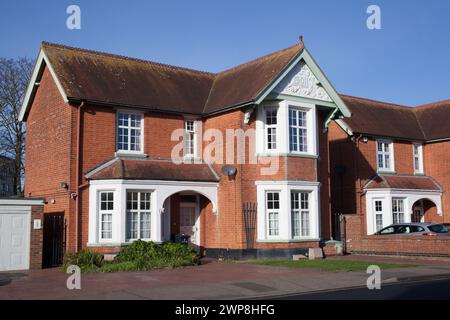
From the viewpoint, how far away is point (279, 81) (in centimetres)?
2220

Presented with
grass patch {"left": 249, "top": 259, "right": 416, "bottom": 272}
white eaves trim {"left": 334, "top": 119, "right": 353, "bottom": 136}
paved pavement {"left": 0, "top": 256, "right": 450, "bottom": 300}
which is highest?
white eaves trim {"left": 334, "top": 119, "right": 353, "bottom": 136}

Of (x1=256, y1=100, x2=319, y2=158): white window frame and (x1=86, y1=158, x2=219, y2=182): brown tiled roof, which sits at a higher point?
(x1=256, y1=100, x2=319, y2=158): white window frame

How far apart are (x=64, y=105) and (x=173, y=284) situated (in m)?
10.5

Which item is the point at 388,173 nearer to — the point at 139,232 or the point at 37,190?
the point at 139,232

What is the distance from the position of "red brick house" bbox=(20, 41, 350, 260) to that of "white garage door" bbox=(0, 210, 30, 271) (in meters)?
1.82

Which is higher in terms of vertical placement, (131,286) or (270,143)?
(270,143)

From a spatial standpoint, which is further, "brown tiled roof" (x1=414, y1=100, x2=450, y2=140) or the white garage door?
"brown tiled roof" (x1=414, y1=100, x2=450, y2=140)

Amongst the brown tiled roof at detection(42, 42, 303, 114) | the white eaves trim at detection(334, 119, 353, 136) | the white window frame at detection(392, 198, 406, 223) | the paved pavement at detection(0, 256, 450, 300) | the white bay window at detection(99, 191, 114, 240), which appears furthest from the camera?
the white window frame at detection(392, 198, 406, 223)

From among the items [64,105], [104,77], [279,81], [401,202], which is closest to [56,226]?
[64,105]

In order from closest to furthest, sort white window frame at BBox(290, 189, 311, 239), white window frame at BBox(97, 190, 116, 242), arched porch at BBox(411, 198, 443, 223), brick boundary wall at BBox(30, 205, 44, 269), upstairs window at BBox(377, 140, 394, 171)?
brick boundary wall at BBox(30, 205, 44, 269) → white window frame at BBox(97, 190, 116, 242) → white window frame at BBox(290, 189, 311, 239) → upstairs window at BBox(377, 140, 394, 171) → arched porch at BBox(411, 198, 443, 223)

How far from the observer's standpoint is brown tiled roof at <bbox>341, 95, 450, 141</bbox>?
102ft

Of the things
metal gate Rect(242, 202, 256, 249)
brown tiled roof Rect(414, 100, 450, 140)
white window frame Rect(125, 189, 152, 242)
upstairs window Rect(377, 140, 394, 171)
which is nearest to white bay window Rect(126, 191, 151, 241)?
white window frame Rect(125, 189, 152, 242)

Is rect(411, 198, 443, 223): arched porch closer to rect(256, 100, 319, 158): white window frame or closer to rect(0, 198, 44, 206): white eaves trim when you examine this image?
rect(256, 100, 319, 158): white window frame

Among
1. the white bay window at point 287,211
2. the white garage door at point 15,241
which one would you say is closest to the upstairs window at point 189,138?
the white bay window at point 287,211
